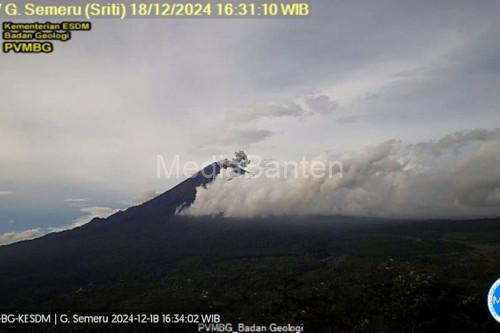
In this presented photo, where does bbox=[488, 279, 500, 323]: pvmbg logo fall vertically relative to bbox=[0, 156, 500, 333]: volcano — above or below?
above

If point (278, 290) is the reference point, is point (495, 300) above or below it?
above

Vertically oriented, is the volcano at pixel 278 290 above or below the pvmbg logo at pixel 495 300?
below

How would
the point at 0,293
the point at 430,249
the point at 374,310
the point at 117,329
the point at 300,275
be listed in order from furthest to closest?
1. the point at 430,249
2. the point at 0,293
3. the point at 300,275
4. the point at 117,329
5. the point at 374,310

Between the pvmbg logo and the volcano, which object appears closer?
the pvmbg logo

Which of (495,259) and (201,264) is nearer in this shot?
(495,259)

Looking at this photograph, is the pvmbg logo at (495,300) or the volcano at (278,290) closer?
the pvmbg logo at (495,300)

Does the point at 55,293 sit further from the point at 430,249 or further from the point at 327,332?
the point at 430,249

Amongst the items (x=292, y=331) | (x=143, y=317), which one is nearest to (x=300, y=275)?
(x=143, y=317)

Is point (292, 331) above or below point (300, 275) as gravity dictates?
above

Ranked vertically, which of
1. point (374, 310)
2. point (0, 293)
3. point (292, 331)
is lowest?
point (0, 293)

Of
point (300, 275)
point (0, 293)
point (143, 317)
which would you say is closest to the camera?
point (143, 317)

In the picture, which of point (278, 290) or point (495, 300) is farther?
point (278, 290)
